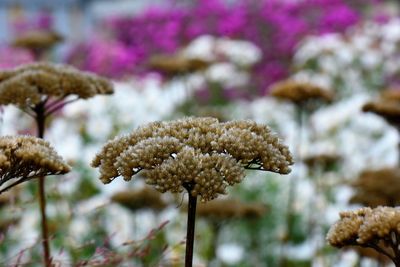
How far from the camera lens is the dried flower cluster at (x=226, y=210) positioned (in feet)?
14.5

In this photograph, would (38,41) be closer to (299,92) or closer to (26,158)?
(299,92)

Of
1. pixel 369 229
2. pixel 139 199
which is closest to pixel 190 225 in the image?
pixel 369 229

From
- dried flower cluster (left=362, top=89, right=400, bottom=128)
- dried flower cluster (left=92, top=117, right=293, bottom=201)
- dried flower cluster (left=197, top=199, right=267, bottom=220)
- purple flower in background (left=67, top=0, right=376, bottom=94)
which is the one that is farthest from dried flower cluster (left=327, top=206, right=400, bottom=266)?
purple flower in background (left=67, top=0, right=376, bottom=94)

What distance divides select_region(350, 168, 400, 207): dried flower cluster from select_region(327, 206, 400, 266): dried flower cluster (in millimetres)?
1454

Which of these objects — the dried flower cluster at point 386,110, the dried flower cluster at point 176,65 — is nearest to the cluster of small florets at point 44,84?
the dried flower cluster at point 386,110

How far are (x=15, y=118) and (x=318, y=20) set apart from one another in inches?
317

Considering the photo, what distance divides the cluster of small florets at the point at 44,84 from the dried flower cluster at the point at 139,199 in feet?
5.11

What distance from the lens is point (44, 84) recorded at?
2855 millimetres

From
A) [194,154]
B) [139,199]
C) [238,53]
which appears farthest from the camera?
[238,53]

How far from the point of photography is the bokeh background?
15.0ft

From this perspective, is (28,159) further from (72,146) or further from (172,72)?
(172,72)

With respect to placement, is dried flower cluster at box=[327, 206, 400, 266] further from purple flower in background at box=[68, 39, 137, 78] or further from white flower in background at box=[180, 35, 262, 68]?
purple flower in background at box=[68, 39, 137, 78]

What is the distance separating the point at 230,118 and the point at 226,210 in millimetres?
2519

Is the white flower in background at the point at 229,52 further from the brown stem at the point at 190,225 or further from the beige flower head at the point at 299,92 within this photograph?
the brown stem at the point at 190,225
